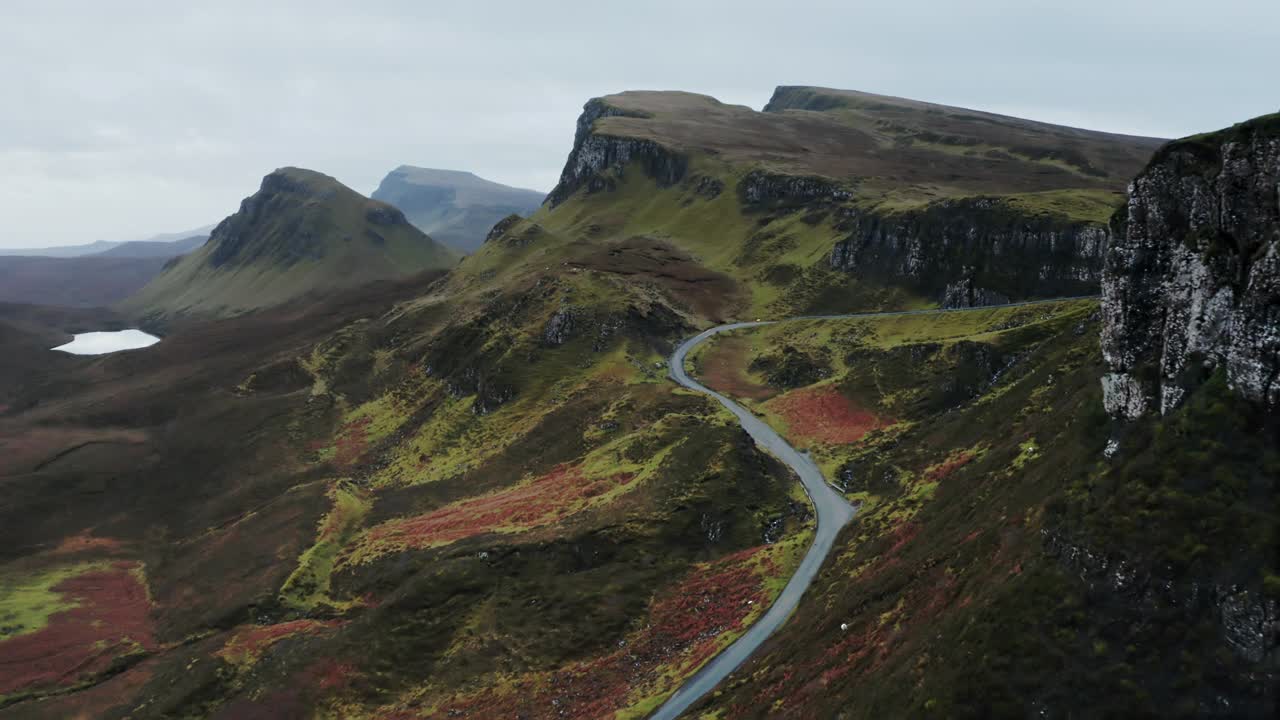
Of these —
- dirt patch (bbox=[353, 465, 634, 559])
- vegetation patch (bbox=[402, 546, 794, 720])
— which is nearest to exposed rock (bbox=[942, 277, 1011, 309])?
dirt patch (bbox=[353, 465, 634, 559])

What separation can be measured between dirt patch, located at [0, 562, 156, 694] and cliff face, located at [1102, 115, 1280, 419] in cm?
10014

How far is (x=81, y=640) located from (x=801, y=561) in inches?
3473

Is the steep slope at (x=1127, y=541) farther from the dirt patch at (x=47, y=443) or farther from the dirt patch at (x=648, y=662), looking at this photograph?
the dirt patch at (x=47, y=443)

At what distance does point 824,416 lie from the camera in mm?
91312

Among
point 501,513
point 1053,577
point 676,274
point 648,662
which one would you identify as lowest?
point 648,662

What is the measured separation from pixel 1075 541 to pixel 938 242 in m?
117

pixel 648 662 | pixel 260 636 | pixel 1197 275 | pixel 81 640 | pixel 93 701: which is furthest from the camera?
pixel 81 640

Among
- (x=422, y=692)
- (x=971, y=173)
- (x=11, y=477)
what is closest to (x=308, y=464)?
(x=11, y=477)

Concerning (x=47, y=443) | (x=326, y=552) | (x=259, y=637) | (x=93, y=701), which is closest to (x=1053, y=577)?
(x=259, y=637)

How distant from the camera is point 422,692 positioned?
57.2 m

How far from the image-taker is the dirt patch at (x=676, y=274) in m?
157

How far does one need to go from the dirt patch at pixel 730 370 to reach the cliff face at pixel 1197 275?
68.0 metres

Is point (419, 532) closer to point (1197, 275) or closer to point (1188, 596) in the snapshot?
point (1188, 596)

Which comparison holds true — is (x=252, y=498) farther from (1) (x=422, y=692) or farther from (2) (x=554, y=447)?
(1) (x=422, y=692)
